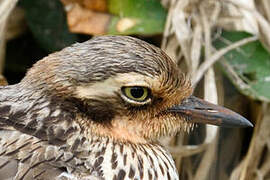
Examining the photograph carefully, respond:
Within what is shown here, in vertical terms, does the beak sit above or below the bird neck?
above

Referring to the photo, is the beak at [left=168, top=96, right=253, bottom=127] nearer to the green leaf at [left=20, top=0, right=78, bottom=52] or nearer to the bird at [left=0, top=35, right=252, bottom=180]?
the bird at [left=0, top=35, right=252, bottom=180]

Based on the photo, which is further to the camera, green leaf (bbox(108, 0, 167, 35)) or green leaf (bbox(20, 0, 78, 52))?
green leaf (bbox(20, 0, 78, 52))

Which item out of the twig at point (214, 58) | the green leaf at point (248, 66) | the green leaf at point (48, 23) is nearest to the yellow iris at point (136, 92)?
the twig at point (214, 58)

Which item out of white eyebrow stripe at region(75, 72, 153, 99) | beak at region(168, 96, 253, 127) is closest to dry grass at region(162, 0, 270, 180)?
beak at region(168, 96, 253, 127)

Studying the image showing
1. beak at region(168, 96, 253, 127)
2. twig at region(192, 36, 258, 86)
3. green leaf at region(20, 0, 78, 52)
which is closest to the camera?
beak at region(168, 96, 253, 127)

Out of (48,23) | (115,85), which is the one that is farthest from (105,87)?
(48,23)

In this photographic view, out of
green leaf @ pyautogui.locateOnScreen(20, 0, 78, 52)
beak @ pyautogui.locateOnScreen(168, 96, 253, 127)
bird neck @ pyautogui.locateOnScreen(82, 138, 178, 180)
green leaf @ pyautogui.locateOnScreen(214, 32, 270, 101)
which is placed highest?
green leaf @ pyautogui.locateOnScreen(20, 0, 78, 52)

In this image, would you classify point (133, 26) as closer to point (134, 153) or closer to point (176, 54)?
point (176, 54)

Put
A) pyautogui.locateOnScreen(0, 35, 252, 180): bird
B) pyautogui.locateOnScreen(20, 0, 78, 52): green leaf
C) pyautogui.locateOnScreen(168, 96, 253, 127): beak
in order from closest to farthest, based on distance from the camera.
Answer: pyautogui.locateOnScreen(0, 35, 252, 180): bird → pyautogui.locateOnScreen(168, 96, 253, 127): beak → pyautogui.locateOnScreen(20, 0, 78, 52): green leaf
